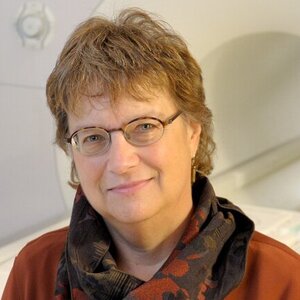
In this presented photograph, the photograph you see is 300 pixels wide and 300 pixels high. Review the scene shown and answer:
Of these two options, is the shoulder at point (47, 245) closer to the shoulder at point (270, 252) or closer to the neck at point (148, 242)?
the neck at point (148, 242)

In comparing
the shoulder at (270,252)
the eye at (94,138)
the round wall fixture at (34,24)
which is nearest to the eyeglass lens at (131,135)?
the eye at (94,138)

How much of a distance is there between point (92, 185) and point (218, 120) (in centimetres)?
200

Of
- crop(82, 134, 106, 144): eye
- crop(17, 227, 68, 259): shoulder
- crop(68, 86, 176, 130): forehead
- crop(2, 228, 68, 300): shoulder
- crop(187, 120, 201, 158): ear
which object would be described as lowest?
crop(2, 228, 68, 300): shoulder

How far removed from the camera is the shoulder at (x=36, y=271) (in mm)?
1102

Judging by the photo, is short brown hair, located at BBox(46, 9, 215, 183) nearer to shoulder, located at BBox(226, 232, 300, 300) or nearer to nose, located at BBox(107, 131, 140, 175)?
nose, located at BBox(107, 131, 140, 175)

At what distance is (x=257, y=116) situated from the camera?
3170 millimetres

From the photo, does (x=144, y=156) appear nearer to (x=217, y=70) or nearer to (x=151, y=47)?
(x=151, y=47)

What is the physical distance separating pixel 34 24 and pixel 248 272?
1.17m

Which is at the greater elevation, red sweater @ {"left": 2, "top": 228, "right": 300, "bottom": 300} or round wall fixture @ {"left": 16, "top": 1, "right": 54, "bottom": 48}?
round wall fixture @ {"left": 16, "top": 1, "right": 54, "bottom": 48}

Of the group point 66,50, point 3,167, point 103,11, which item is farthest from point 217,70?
point 66,50

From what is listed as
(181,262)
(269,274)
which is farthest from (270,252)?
(181,262)

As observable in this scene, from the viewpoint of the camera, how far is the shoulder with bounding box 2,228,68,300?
1102 mm

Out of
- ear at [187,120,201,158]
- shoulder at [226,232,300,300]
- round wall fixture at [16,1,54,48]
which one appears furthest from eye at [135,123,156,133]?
A: round wall fixture at [16,1,54,48]

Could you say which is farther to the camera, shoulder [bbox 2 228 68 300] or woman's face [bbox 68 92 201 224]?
shoulder [bbox 2 228 68 300]
